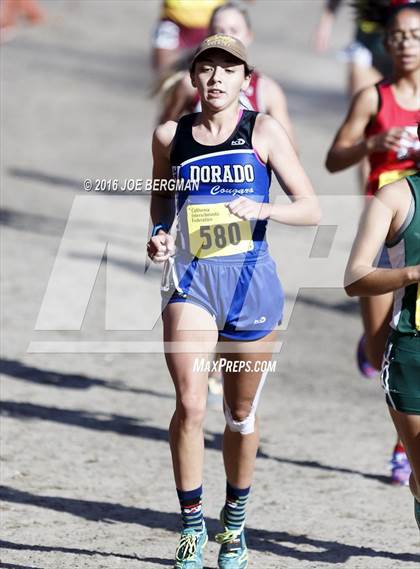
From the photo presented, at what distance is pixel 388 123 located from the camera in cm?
684

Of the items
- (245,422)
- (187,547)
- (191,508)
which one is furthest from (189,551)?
(245,422)

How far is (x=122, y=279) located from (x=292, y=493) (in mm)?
4641

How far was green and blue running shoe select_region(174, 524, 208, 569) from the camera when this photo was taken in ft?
17.3

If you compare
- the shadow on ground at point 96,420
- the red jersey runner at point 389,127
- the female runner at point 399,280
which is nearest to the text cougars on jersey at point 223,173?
the female runner at point 399,280

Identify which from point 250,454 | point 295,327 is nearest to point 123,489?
point 250,454

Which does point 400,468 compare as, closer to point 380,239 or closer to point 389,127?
point 389,127

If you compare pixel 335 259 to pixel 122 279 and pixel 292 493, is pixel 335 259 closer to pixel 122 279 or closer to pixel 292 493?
pixel 122 279

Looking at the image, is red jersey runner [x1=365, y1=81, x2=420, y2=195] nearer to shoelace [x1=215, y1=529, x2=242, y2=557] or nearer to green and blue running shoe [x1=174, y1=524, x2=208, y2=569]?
shoelace [x1=215, y1=529, x2=242, y2=557]

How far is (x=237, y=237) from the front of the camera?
17.5ft

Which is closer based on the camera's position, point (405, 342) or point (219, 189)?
point (405, 342)

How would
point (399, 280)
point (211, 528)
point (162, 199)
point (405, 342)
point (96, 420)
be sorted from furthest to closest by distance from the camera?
point (96, 420), point (211, 528), point (162, 199), point (405, 342), point (399, 280)

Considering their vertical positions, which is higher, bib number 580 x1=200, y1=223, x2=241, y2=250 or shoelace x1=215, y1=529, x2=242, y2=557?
bib number 580 x1=200, y1=223, x2=241, y2=250

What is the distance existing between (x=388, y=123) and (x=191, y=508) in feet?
8.04

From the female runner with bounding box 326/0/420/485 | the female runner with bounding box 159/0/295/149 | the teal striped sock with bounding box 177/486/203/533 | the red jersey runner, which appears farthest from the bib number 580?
the female runner with bounding box 159/0/295/149
